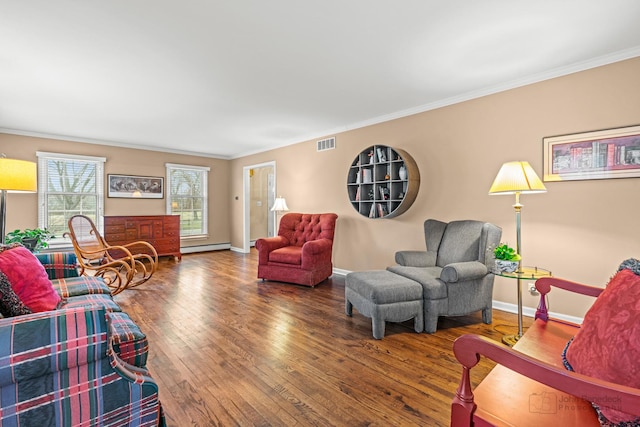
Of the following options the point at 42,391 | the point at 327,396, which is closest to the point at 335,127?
the point at 327,396

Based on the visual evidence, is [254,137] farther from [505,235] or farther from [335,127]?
[505,235]

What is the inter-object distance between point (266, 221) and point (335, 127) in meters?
4.29

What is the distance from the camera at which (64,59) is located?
2.72 metres

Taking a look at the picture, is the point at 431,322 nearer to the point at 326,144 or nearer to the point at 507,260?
the point at 507,260

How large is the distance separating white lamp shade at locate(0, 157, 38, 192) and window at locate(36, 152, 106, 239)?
11.8 feet

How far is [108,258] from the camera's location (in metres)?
4.09

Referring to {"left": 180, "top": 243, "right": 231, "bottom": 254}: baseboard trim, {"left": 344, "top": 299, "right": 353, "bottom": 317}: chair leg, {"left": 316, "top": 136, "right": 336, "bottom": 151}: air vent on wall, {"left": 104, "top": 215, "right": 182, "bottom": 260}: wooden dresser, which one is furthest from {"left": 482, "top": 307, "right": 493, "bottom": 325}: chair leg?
{"left": 180, "top": 243, "right": 231, "bottom": 254}: baseboard trim

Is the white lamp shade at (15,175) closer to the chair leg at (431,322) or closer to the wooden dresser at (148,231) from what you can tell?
the wooden dresser at (148,231)

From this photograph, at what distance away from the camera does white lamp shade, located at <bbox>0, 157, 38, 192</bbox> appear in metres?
2.45

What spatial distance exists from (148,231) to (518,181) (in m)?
6.21

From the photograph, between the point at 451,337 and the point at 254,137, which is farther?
the point at 254,137

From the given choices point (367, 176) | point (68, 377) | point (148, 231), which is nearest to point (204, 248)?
point (148, 231)

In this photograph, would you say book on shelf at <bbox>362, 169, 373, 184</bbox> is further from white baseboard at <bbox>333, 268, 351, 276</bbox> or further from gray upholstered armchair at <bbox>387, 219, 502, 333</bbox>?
white baseboard at <bbox>333, 268, 351, 276</bbox>

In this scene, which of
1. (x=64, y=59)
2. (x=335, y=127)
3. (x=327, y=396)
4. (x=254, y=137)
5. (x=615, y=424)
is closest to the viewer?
(x=615, y=424)
